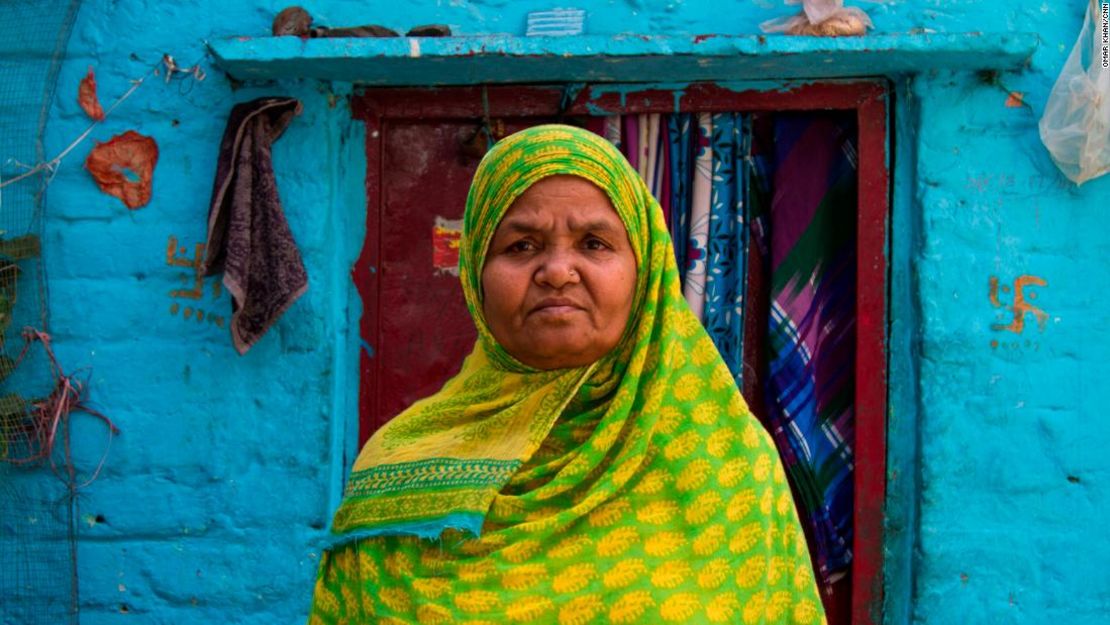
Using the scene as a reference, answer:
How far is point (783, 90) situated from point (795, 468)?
4.11ft

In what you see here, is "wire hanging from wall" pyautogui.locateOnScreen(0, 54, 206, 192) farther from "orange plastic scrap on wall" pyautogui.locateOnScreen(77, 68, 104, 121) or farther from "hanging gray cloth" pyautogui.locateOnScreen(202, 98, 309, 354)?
"hanging gray cloth" pyautogui.locateOnScreen(202, 98, 309, 354)

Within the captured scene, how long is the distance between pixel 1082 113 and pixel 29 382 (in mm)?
3520

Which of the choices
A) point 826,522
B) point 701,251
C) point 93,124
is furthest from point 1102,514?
point 93,124

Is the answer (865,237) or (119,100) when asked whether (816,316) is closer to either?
(865,237)

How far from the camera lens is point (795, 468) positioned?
413 cm

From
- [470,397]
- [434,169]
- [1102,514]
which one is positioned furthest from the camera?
Result: [434,169]

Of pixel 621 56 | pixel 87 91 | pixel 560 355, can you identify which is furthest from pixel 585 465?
pixel 87 91

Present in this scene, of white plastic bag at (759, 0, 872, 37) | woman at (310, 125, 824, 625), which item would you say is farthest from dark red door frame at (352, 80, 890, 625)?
woman at (310, 125, 824, 625)

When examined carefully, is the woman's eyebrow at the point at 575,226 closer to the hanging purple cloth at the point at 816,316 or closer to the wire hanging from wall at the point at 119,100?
the hanging purple cloth at the point at 816,316

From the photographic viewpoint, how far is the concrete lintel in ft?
12.4

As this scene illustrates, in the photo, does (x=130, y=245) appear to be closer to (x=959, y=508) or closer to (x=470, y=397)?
(x=470, y=397)

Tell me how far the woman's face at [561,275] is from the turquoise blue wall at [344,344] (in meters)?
2.11

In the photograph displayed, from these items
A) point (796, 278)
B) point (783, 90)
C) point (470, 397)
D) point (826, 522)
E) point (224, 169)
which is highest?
point (783, 90)

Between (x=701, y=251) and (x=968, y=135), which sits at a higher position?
(x=968, y=135)
